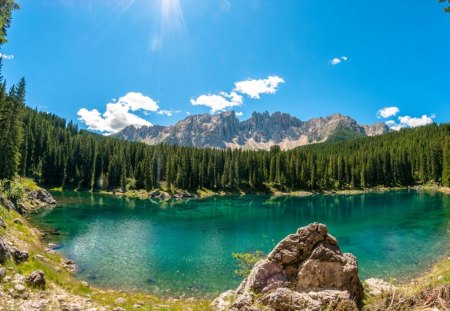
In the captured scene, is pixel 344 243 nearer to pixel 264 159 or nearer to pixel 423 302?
pixel 423 302

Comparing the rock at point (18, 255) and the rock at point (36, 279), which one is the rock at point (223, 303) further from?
the rock at point (18, 255)

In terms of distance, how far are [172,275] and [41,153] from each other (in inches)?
6131

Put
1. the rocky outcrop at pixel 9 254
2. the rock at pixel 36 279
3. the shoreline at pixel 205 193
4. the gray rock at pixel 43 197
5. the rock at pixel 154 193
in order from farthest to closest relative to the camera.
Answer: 1. the shoreline at pixel 205 193
2. the rock at pixel 154 193
3. the gray rock at pixel 43 197
4. the rocky outcrop at pixel 9 254
5. the rock at pixel 36 279

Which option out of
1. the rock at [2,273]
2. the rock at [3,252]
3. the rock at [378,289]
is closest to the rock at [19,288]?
the rock at [2,273]

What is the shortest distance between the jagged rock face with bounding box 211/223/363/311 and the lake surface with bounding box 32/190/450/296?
13638 millimetres

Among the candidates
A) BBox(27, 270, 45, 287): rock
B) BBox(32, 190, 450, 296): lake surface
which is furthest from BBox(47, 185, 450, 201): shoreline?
BBox(27, 270, 45, 287): rock

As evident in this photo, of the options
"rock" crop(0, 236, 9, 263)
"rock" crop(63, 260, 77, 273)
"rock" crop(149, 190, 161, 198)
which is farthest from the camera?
"rock" crop(149, 190, 161, 198)

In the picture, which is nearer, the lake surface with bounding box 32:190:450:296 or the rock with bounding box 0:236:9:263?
the rock with bounding box 0:236:9:263

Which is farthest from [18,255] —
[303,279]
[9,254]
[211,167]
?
[211,167]

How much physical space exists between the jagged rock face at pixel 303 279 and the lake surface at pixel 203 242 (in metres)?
13.6

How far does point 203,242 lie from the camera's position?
49625 mm

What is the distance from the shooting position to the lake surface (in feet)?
107

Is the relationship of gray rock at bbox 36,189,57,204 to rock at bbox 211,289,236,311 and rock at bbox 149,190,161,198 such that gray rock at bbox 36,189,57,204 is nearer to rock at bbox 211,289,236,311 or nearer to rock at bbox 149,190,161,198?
rock at bbox 149,190,161,198

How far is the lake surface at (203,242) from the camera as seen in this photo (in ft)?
107
